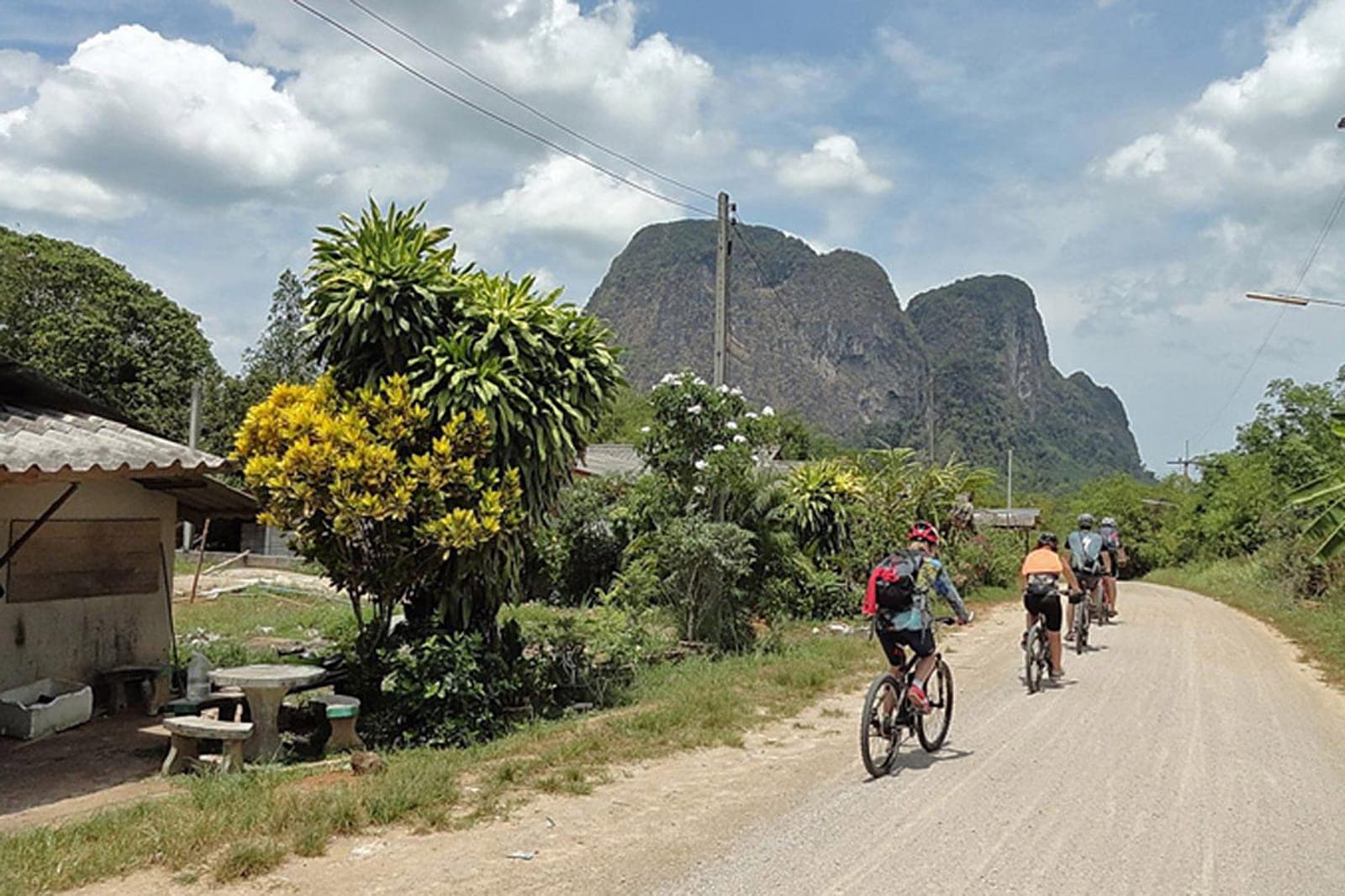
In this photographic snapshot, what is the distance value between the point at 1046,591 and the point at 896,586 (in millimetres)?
4169

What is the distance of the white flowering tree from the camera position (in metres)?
15.4

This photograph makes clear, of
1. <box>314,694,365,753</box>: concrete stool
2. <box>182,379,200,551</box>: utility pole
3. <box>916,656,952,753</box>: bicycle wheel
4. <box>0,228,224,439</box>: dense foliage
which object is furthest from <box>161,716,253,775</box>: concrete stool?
<box>0,228,224,439</box>: dense foliage

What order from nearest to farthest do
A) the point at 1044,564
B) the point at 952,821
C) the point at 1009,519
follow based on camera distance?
the point at 952,821
the point at 1044,564
the point at 1009,519

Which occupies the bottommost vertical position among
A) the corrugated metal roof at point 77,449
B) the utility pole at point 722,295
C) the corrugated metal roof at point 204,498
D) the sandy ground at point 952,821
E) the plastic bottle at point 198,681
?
the sandy ground at point 952,821

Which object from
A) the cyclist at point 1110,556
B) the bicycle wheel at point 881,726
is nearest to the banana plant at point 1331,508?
the cyclist at point 1110,556

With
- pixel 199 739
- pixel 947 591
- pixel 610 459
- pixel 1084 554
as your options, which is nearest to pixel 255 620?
pixel 199 739

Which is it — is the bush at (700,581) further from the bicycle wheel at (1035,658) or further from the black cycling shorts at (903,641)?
the black cycling shorts at (903,641)

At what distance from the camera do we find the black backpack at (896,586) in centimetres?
843

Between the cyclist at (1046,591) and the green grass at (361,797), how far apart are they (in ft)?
8.85

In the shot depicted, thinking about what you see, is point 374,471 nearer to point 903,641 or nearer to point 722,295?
point 903,641

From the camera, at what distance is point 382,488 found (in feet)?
29.8

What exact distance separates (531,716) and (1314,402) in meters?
45.3

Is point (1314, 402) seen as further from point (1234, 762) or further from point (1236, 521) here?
point (1234, 762)

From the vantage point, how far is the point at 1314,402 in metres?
45.3
